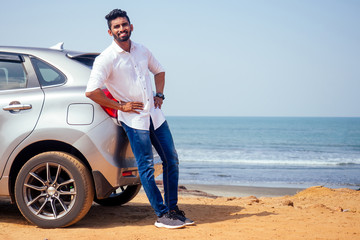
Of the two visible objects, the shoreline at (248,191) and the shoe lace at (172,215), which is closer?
the shoe lace at (172,215)

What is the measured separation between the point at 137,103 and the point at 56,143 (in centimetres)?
94

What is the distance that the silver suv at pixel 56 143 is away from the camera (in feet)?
14.5

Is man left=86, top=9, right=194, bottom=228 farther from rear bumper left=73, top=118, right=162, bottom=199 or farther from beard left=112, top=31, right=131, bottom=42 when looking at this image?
rear bumper left=73, top=118, right=162, bottom=199

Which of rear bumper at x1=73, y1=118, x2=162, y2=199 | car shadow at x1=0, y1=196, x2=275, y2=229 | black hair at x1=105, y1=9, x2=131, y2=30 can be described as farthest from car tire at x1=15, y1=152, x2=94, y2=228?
black hair at x1=105, y1=9, x2=131, y2=30

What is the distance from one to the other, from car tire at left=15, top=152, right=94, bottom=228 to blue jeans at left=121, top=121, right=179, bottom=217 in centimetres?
54

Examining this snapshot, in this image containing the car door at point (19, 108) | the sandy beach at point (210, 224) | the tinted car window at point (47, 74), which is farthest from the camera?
the tinted car window at point (47, 74)

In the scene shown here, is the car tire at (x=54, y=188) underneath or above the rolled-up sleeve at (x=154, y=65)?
underneath

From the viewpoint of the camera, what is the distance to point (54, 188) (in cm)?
452

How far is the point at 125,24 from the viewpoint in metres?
4.49

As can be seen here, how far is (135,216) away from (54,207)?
3.82 feet

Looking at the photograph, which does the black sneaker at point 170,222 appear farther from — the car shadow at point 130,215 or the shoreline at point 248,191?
the shoreline at point 248,191

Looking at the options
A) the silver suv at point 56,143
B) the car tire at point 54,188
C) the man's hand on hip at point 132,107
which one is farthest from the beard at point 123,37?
the car tire at point 54,188

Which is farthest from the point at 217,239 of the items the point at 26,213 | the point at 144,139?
the point at 26,213

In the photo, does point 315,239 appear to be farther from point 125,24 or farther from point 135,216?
point 125,24
